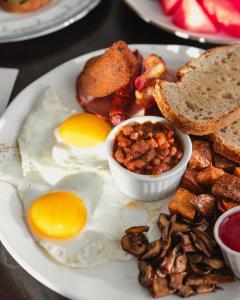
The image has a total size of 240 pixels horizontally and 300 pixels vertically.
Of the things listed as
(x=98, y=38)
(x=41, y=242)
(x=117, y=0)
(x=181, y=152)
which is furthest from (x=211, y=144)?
(x=117, y=0)

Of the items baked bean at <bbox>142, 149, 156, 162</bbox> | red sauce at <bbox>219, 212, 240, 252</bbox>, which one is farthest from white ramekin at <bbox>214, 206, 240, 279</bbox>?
baked bean at <bbox>142, 149, 156, 162</bbox>

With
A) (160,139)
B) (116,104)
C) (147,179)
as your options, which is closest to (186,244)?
(147,179)

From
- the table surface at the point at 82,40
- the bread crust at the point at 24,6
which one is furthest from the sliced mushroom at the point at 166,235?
the bread crust at the point at 24,6

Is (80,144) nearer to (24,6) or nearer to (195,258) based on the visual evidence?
(195,258)

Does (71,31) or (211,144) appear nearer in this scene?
(211,144)

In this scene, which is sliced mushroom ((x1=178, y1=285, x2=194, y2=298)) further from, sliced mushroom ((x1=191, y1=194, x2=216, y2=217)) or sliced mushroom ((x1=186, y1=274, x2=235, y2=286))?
sliced mushroom ((x1=191, y1=194, x2=216, y2=217))

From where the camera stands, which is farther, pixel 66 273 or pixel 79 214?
pixel 79 214

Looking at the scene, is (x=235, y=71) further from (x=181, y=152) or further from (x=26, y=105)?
(x=26, y=105)
